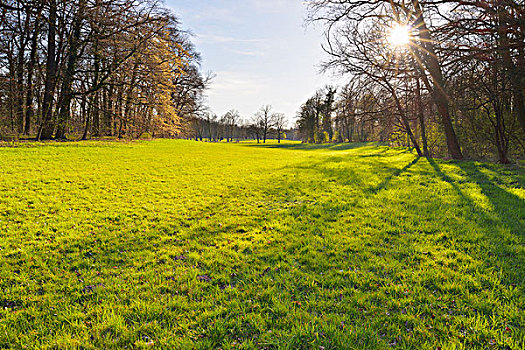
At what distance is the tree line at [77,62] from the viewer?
1714 centimetres

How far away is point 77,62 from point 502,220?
2684cm

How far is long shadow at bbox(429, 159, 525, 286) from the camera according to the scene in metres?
3.68

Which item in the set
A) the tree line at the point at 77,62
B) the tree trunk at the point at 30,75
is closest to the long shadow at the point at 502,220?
the tree line at the point at 77,62

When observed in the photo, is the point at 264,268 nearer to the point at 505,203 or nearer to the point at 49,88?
the point at 505,203

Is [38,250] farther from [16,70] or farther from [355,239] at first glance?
[16,70]

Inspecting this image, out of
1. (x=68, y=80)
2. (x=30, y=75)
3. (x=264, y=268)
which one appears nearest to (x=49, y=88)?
(x=68, y=80)

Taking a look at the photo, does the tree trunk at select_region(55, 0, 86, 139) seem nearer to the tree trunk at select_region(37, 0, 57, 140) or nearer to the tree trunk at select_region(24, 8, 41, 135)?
the tree trunk at select_region(37, 0, 57, 140)

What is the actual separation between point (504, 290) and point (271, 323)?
10.0ft

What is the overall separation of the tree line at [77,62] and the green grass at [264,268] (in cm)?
1323

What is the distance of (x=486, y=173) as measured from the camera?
32.0ft

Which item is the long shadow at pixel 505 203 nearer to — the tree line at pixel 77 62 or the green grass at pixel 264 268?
the green grass at pixel 264 268

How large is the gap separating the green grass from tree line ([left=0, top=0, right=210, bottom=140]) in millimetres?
13235

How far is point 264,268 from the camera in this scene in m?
4.02

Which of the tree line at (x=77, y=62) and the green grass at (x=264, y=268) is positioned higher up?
the tree line at (x=77, y=62)
